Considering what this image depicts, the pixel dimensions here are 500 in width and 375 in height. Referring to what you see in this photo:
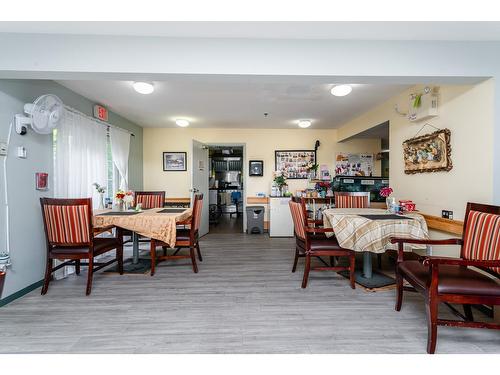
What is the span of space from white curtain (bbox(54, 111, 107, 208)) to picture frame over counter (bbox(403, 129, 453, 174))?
441 cm

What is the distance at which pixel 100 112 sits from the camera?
3.67 meters

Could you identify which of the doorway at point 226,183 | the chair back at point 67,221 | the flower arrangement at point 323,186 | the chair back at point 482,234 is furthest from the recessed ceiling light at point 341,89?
the doorway at point 226,183

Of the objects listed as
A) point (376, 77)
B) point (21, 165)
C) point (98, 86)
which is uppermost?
point (98, 86)

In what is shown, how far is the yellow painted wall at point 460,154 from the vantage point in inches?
81.7

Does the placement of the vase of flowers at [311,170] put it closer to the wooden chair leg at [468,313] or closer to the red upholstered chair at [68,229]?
the wooden chair leg at [468,313]

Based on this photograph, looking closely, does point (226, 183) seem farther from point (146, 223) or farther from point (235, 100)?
point (146, 223)

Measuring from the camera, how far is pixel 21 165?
242 cm

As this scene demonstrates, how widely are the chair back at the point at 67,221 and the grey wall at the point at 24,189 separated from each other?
0.29 m

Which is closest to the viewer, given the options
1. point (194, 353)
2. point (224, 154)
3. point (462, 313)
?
point (194, 353)

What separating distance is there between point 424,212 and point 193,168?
12.0 ft

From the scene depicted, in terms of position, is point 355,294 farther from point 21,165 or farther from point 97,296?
point 21,165

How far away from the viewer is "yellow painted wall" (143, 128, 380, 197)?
17.3 ft

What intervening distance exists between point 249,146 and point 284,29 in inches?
137
